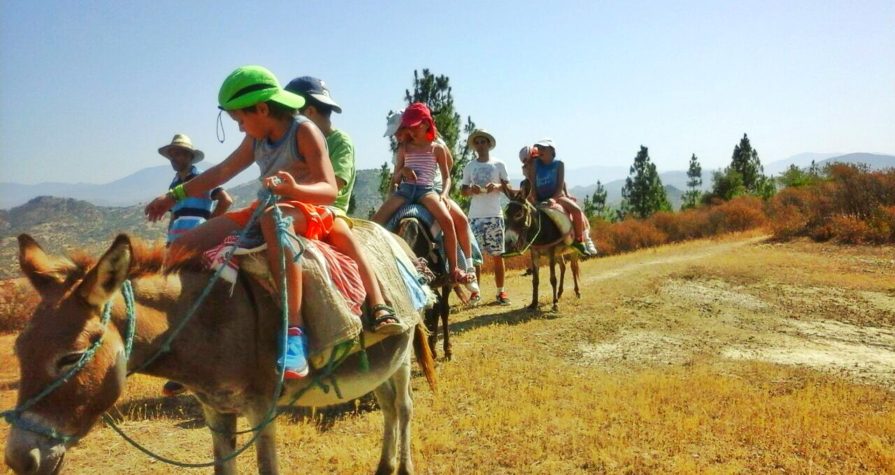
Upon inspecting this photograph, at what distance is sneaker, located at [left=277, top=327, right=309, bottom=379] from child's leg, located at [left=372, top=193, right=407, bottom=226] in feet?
10.8

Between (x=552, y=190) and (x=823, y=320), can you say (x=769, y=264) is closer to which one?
(x=823, y=320)

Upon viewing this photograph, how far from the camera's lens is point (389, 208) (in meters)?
5.86

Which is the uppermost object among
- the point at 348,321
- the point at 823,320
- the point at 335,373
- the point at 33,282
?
the point at 33,282

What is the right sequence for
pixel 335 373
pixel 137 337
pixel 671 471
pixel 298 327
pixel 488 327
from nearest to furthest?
pixel 137 337 → pixel 298 327 → pixel 335 373 → pixel 671 471 → pixel 488 327

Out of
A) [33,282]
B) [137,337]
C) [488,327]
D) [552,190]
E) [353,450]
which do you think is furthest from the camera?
[552,190]

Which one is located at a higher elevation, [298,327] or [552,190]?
[552,190]

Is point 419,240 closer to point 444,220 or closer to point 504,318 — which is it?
point 444,220

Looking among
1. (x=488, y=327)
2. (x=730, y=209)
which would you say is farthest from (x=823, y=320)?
(x=730, y=209)

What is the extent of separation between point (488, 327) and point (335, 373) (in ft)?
18.8

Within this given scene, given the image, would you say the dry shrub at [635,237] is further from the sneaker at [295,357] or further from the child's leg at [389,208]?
the sneaker at [295,357]

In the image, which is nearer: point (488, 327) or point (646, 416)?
point (646, 416)

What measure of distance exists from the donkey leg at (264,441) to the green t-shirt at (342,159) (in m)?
1.45

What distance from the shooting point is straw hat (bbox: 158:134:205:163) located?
593 centimetres

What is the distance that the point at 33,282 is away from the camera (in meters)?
2.03
